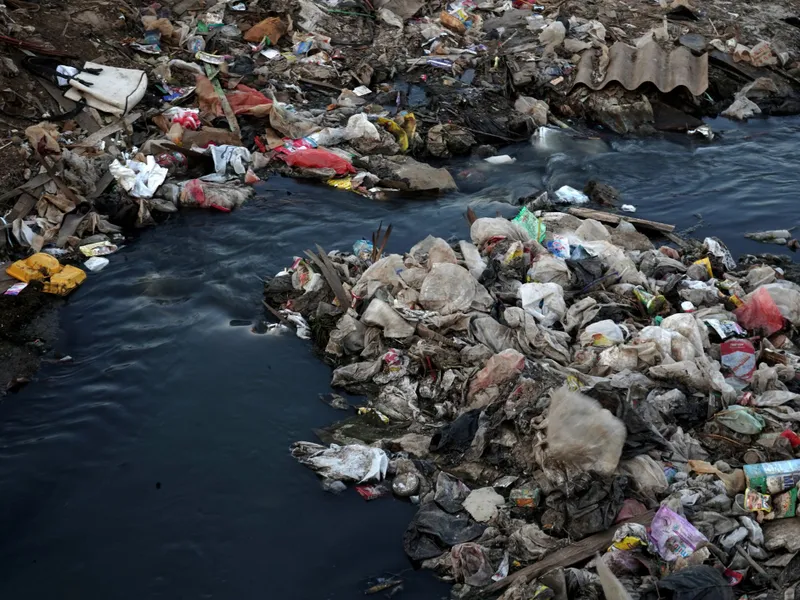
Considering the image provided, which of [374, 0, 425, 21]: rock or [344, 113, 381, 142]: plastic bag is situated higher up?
[374, 0, 425, 21]: rock

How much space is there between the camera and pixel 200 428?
5.90 meters

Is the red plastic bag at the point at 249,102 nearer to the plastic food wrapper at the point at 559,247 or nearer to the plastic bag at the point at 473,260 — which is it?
the plastic bag at the point at 473,260

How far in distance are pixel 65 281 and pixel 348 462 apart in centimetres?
405

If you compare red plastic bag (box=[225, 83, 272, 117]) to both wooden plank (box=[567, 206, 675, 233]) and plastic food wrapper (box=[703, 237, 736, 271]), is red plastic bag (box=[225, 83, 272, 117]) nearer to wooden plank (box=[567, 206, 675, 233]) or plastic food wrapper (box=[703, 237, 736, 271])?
wooden plank (box=[567, 206, 675, 233])

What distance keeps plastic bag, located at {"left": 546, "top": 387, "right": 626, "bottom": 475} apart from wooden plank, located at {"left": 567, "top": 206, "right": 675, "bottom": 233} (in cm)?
423

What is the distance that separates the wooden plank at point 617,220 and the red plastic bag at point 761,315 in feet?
6.91

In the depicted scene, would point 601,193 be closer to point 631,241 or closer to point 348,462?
point 631,241

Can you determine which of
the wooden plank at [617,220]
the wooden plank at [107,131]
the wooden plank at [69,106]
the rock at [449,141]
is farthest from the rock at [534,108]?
the wooden plank at [69,106]

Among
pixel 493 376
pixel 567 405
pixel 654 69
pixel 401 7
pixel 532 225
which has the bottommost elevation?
pixel 493 376

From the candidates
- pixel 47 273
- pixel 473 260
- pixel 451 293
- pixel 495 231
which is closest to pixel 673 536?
pixel 451 293

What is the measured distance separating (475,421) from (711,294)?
9.88ft

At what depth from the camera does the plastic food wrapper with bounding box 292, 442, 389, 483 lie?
5.30 meters

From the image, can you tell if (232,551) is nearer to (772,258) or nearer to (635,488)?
(635,488)

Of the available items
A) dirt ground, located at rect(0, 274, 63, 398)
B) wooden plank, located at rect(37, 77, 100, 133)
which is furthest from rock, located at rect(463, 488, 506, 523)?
wooden plank, located at rect(37, 77, 100, 133)
